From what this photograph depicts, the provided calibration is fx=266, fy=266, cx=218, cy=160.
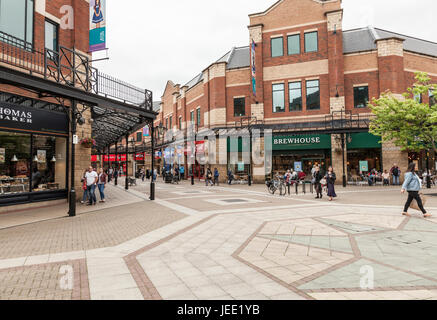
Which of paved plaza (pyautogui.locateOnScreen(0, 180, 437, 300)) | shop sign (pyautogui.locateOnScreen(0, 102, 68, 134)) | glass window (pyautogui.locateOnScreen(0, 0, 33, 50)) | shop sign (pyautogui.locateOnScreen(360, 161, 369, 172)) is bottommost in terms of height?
paved plaza (pyautogui.locateOnScreen(0, 180, 437, 300))

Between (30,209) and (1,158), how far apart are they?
2.25 meters

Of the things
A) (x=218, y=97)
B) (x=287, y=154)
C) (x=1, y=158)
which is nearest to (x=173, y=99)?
(x=218, y=97)

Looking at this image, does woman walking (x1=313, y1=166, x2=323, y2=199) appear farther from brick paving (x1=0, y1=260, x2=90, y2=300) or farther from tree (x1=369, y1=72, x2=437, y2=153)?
brick paving (x1=0, y1=260, x2=90, y2=300)

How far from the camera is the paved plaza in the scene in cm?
352

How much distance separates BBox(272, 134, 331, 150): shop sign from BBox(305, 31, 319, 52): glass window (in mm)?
7990

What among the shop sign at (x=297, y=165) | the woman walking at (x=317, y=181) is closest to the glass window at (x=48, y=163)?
the woman walking at (x=317, y=181)

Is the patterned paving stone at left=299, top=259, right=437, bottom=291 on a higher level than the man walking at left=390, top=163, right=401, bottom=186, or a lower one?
lower

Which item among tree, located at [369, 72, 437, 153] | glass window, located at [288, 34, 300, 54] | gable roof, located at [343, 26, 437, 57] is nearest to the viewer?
tree, located at [369, 72, 437, 153]

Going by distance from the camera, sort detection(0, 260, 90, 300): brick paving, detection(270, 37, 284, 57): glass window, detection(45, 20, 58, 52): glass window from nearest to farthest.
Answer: detection(0, 260, 90, 300): brick paving
detection(45, 20, 58, 52): glass window
detection(270, 37, 284, 57): glass window

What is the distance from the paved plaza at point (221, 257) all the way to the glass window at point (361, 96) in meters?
16.7

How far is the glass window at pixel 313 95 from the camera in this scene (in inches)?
936

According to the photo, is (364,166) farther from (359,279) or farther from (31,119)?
(31,119)

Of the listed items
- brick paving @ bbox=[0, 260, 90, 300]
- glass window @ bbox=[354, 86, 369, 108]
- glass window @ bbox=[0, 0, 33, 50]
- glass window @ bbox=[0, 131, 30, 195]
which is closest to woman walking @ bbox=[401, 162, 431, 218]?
brick paving @ bbox=[0, 260, 90, 300]
